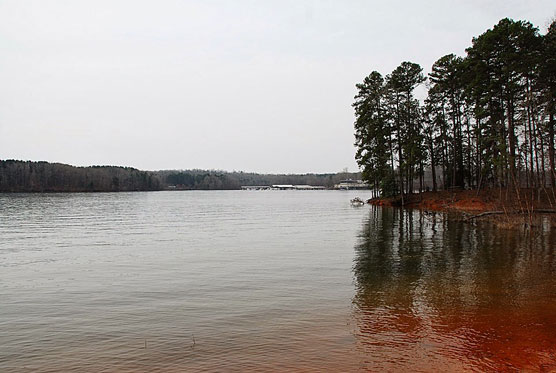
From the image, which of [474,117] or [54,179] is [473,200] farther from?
[54,179]

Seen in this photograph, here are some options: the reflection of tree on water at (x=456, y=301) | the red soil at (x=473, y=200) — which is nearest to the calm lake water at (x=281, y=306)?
the reflection of tree on water at (x=456, y=301)

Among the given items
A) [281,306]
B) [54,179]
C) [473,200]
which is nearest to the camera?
[281,306]

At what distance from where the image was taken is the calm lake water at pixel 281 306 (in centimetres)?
834

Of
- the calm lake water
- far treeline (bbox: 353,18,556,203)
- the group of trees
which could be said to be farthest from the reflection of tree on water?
the group of trees

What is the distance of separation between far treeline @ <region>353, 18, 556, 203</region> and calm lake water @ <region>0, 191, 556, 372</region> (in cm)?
1495

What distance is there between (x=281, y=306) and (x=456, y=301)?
16.1ft

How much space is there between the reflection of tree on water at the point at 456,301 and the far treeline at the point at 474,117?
37.7ft

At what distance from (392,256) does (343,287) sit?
6.83 m

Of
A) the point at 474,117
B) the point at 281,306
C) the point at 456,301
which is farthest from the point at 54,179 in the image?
the point at 456,301

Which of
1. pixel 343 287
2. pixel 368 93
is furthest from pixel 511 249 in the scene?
pixel 368 93

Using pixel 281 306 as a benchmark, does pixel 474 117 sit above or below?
above

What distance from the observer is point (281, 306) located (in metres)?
12.0

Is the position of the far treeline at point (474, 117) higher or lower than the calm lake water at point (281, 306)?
higher

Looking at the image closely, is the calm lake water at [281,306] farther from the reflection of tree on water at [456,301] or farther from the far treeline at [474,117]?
the far treeline at [474,117]
